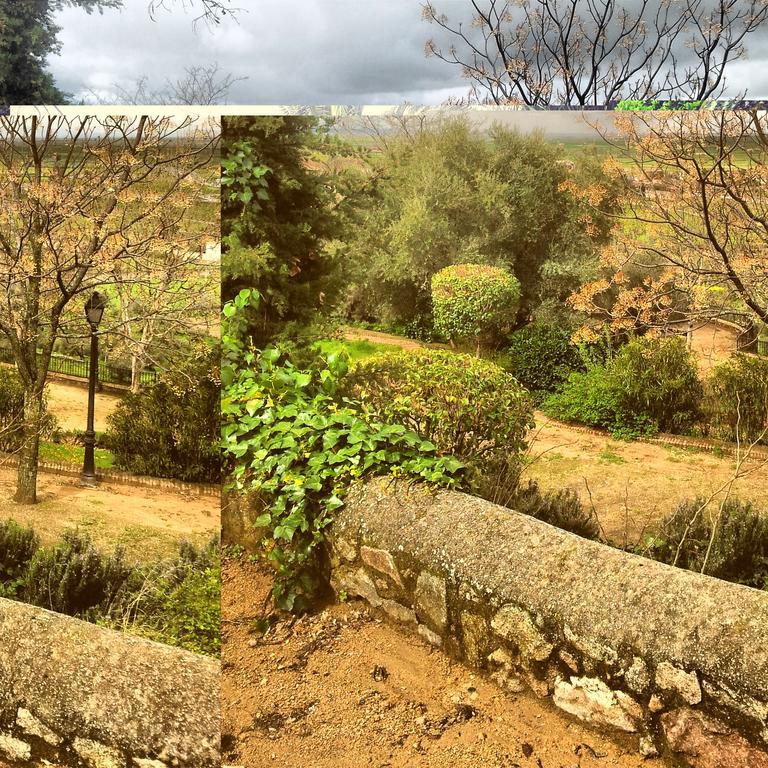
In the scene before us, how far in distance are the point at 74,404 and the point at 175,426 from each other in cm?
38

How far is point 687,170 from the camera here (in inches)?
112

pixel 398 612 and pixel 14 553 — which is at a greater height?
pixel 14 553

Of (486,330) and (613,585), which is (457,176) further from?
(613,585)

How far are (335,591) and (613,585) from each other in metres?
1.08

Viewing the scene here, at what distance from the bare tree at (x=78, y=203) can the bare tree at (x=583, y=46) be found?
1032 millimetres

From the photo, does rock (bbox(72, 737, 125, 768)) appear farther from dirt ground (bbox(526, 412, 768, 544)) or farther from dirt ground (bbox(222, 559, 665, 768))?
dirt ground (bbox(526, 412, 768, 544))

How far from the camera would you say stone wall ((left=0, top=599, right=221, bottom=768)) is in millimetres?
2861

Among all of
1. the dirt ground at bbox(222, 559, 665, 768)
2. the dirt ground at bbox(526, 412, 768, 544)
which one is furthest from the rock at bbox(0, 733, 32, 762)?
the dirt ground at bbox(526, 412, 768, 544)

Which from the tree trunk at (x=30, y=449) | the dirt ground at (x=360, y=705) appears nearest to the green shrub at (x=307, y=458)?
the dirt ground at (x=360, y=705)

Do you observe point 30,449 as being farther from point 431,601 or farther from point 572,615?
point 572,615

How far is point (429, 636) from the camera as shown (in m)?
3.03

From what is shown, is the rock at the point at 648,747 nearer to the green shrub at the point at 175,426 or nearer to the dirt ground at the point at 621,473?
the dirt ground at the point at 621,473

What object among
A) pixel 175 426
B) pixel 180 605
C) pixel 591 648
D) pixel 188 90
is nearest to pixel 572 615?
pixel 591 648

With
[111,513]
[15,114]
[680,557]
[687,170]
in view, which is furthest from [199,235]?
[680,557]
